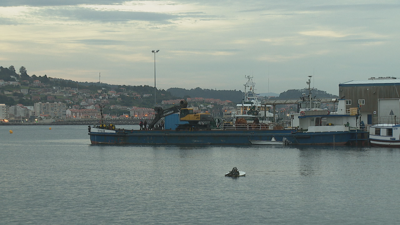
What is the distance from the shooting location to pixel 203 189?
33.4 m

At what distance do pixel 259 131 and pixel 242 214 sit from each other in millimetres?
36300

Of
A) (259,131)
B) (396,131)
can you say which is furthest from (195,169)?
(396,131)

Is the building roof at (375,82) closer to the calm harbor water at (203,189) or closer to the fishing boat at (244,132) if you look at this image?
the fishing boat at (244,132)

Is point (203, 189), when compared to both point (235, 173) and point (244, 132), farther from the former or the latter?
point (244, 132)

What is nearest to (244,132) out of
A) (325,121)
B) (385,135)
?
(325,121)

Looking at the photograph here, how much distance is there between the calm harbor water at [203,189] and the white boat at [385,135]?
6.47 m

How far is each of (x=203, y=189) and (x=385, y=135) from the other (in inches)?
1332

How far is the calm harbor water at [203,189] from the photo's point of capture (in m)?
26.3

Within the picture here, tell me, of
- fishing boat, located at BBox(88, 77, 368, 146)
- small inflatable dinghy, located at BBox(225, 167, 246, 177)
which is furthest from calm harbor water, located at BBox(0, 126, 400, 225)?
fishing boat, located at BBox(88, 77, 368, 146)

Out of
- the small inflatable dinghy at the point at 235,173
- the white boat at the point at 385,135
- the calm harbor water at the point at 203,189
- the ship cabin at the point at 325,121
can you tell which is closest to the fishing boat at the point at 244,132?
the ship cabin at the point at 325,121

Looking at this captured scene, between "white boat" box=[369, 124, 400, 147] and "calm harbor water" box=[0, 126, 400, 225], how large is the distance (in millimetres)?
6472

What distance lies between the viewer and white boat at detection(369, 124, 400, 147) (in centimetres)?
5919

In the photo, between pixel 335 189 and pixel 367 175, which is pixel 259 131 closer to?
pixel 367 175

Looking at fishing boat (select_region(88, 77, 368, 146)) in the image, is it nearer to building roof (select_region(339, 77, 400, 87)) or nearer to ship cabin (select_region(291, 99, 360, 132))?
ship cabin (select_region(291, 99, 360, 132))
